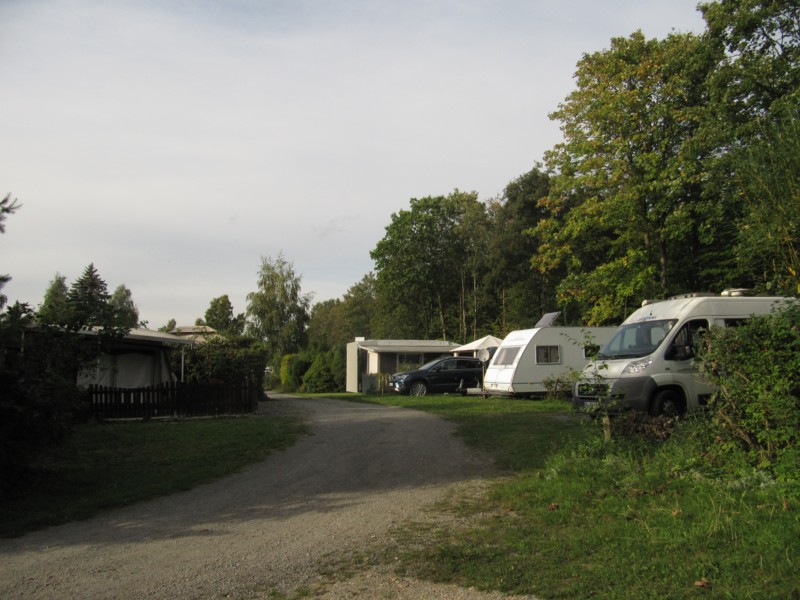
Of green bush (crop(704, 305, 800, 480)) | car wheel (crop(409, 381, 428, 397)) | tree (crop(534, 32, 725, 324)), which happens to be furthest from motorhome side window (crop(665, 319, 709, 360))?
car wheel (crop(409, 381, 428, 397))

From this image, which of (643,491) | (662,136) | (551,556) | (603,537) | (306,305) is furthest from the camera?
(306,305)

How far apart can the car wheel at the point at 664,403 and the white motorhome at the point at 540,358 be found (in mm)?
8680

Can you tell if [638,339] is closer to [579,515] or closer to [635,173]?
[579,515]

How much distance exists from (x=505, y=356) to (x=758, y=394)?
1562 cm

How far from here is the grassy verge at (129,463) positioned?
24.9 feet

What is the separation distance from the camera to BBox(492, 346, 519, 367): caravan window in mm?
21562

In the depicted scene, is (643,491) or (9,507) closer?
(643,491)

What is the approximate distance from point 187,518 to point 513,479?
12.7 feet

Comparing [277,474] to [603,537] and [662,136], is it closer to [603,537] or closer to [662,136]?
[603,537]

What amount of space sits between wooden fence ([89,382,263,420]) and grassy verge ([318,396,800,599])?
1117 cm

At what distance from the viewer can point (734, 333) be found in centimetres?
691

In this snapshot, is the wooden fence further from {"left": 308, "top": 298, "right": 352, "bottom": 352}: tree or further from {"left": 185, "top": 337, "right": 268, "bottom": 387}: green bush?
{"left": 308, "top": 298, "right": 352, "bottom": 352}: tree

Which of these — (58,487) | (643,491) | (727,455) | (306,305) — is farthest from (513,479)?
(306,305)

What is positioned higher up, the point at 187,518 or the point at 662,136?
the point at 662,136
